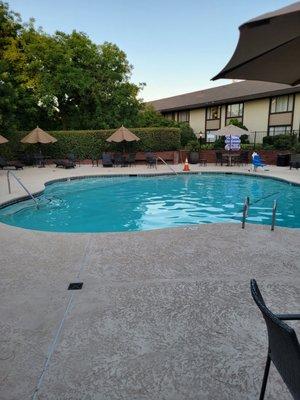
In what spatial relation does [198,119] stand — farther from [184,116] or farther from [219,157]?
[219,157]

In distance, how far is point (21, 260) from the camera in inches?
200

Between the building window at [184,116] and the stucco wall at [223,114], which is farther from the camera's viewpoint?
the building window at [184,116]

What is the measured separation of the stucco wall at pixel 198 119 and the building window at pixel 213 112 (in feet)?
2.42

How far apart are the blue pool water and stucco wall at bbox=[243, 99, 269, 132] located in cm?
1435

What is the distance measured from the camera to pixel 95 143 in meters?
22.8

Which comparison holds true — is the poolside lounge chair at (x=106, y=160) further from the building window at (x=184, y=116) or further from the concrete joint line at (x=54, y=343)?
A: the building window at (x=184, y=116)

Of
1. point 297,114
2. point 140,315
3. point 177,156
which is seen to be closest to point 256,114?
point 297,114

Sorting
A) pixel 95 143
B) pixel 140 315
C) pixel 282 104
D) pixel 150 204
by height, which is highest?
pixel 282 104

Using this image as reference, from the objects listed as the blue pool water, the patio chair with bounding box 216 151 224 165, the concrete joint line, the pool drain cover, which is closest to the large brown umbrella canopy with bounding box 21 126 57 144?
the blue pool water

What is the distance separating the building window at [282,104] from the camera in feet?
89.0

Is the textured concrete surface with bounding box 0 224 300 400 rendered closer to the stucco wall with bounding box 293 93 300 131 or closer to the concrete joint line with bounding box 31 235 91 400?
the concrete joint line with bounding box 31 235 91 400

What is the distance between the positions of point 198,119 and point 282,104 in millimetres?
10032

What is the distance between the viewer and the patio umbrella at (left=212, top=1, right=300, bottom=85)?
2.45 metres

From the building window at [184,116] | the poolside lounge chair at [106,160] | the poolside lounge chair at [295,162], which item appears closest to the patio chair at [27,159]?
the poolside lounge chair at [106,160]
